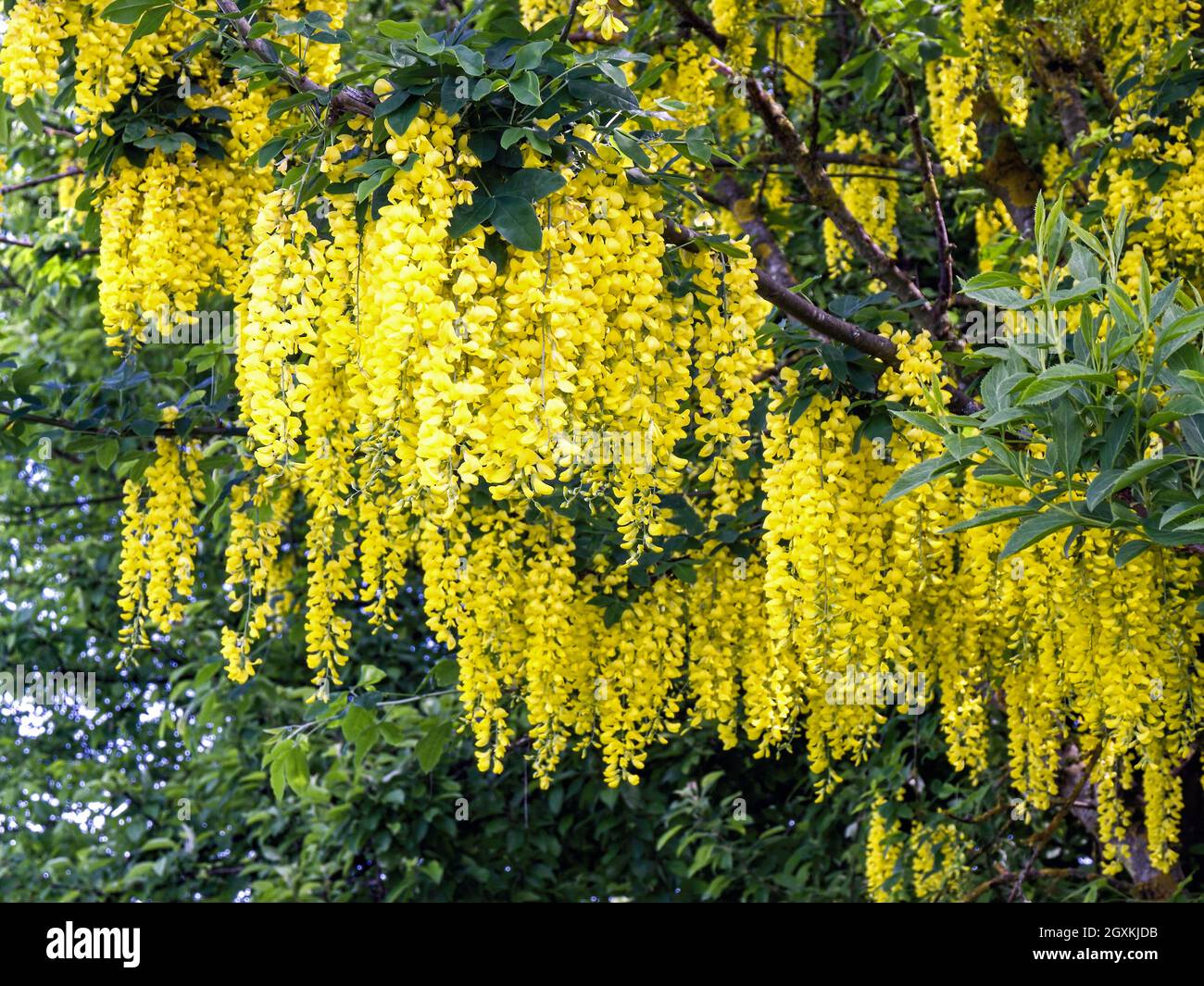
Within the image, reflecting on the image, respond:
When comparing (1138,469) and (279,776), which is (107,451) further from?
(1138,469)

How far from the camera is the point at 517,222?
2.16 metres

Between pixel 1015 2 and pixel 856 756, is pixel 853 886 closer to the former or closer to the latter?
pixel 856 756

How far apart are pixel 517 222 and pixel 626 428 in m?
0.55

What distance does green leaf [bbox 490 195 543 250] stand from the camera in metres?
2.14

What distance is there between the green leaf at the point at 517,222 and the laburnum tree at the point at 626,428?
0.05ft

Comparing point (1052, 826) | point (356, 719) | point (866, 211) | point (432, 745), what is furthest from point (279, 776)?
point (866, 211)

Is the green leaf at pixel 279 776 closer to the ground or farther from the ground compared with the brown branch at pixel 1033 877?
farther from the ground

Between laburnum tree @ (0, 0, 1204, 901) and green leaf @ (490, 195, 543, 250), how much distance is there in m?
0.02

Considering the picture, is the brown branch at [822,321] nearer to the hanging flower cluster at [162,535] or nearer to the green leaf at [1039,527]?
the green leaf at [1039,527]

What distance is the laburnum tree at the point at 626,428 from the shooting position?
2248 millimetres

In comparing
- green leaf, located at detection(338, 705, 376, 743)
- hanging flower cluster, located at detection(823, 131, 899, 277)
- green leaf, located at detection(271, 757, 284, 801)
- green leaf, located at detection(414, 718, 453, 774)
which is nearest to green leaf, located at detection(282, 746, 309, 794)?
green leaf, located at detection(271, 757, 284, 801)

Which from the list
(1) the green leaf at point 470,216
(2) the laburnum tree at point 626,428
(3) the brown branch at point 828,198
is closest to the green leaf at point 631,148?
(2) the laburnum tree at point 626,428

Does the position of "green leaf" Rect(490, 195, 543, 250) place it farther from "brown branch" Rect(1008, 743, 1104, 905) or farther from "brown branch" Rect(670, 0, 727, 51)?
"brown branch" Rect(1008, 743, 1104, 905)
